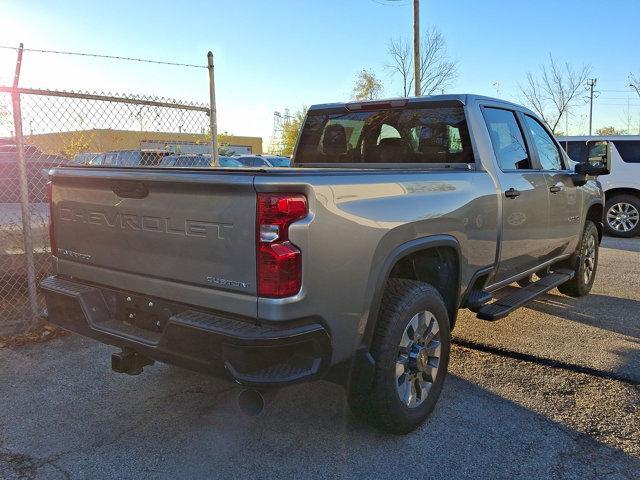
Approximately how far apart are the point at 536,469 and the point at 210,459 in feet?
5.54

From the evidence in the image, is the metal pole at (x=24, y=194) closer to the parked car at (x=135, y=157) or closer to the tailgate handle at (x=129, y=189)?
the parked car at (x=135, y=157)

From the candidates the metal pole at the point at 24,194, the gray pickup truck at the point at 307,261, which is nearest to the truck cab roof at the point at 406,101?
the gray pickup truck at the point at 307,261

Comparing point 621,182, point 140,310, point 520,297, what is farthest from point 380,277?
point 621,182

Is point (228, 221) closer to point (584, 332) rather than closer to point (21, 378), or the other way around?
point (21, 378)

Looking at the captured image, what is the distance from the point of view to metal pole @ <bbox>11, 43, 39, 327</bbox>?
4.48m

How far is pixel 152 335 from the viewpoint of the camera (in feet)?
9.18

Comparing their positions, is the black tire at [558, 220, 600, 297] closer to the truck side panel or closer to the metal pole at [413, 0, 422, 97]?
the truck side panel

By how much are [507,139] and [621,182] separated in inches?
315

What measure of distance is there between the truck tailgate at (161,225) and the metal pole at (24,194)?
1594 mm

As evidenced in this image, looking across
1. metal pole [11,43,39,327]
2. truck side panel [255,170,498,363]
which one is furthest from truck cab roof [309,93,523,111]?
metal pole [11,43,39,327]

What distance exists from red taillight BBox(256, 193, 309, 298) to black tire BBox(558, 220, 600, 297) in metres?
4.48

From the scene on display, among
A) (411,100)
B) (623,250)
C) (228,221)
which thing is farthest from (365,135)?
(623,250)

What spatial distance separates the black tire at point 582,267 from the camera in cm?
587

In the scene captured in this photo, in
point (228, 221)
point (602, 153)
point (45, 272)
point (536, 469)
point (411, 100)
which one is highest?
point (411, 100)
